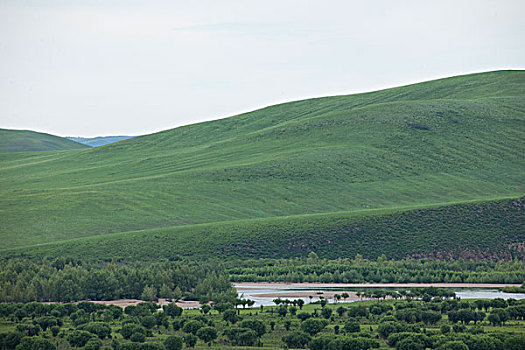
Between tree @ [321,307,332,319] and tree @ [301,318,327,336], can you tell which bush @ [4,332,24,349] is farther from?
tree @ [321,307,332,319]

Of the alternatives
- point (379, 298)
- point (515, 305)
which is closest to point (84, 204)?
point (379, 298)

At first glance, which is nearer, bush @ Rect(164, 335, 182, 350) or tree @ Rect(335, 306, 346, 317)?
bush @ Rect(164, 335, 182, 350)

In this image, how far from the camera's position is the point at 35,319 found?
48.4 m

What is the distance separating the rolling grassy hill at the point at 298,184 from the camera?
317 ft

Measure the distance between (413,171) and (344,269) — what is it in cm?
6252

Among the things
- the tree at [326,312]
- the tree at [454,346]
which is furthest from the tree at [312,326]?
the tree at [454,346]

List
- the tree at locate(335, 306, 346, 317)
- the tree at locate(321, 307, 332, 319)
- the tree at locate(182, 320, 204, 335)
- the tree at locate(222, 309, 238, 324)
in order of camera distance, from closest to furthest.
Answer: the tree at locate(182, 320, 204, 335) < the tree at locate(222, 309, 238, 324) < the tree at locate(321, 307, 332, 319) < the tree at locate(335, 306, 346, 317)

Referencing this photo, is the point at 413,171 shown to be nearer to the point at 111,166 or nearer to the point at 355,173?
the point at 355,173

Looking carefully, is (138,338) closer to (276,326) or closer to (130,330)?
(130,330)

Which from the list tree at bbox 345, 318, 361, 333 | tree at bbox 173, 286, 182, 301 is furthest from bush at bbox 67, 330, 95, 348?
tree at bbox 173, 286, 182, 301

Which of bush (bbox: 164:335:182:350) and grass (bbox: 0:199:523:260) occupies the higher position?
grass (bbox: 0:199:523:260)

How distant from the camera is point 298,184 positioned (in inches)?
5128

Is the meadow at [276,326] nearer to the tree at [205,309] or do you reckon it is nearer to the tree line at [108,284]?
the tree at [205,309]

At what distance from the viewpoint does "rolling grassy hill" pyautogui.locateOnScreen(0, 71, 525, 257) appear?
96.7 metres
